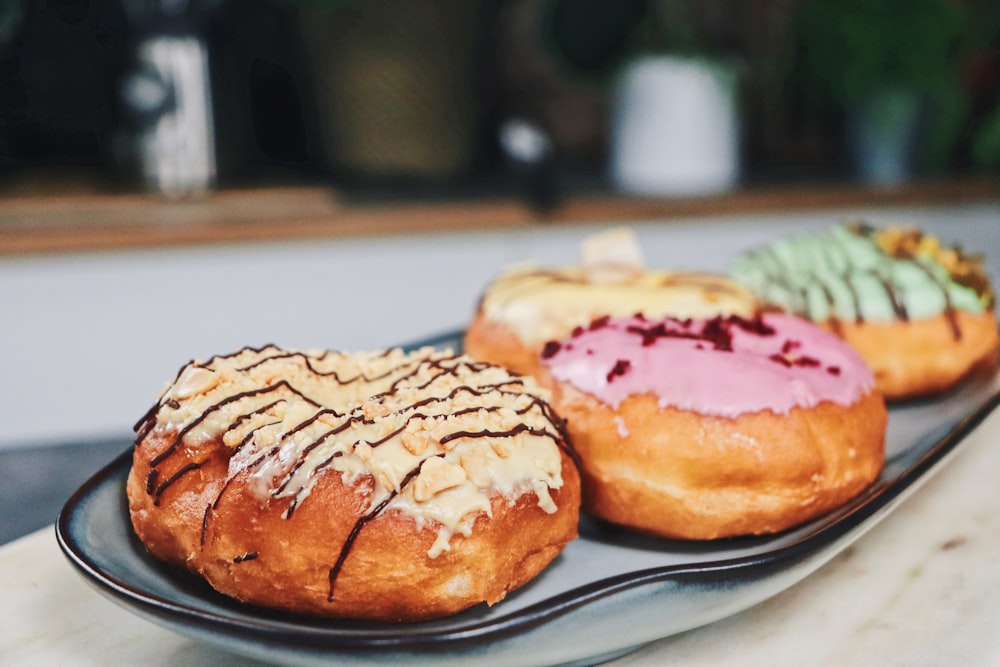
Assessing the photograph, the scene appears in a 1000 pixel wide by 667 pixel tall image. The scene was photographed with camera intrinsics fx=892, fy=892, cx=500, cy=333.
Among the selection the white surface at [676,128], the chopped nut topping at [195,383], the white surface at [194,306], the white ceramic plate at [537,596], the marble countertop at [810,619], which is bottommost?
the white surface at [194,306]

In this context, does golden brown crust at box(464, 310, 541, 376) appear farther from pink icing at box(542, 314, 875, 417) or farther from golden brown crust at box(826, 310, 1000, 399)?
golden brown crust at box(826, 310, 1000, 399)

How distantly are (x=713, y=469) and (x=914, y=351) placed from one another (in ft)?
1.79

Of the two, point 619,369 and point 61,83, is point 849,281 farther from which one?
point 61,83

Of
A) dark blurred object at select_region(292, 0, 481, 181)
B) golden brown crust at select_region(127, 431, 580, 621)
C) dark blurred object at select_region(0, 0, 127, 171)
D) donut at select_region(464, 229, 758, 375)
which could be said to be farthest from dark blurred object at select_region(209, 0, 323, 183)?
golden brown crust at select_region(127, 431, 580, 621)

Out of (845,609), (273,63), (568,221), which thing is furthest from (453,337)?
(273,63)

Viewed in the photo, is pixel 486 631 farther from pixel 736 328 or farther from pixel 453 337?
pixel 453 337

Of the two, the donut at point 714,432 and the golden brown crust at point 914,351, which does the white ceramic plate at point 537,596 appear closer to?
the donut at point 714,432

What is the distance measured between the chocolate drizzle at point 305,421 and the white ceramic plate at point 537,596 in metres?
0.06

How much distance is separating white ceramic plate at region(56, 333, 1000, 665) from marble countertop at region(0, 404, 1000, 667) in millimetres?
37

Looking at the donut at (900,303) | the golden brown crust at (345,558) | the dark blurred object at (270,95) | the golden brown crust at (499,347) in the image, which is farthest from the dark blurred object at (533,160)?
the golden brown crust at (345,558)

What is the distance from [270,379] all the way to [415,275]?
1.36 m

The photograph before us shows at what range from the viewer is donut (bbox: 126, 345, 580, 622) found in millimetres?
656

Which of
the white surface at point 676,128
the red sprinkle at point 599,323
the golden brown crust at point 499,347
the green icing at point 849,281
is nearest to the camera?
the red sprinkle at point 599,323

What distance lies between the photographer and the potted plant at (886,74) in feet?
8.00
